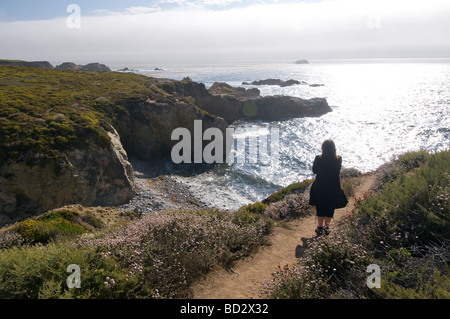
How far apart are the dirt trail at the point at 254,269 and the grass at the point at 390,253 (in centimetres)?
52

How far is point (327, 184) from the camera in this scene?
7504mm

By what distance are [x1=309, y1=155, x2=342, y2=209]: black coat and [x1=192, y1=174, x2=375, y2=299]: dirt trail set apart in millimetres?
1363

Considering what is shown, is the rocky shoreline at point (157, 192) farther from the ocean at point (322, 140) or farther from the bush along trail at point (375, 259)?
the bush along trail at point (375, 259)

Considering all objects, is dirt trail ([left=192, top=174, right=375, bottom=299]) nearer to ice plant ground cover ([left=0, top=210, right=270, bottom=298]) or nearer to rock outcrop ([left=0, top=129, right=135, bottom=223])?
ice plant ground cover ([left=0, top=210, right=270, bottom=298])

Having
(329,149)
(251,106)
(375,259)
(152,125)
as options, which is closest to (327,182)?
(329,149)

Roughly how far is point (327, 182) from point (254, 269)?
2.95 meters

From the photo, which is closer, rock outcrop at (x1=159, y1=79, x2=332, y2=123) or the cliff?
the cliff

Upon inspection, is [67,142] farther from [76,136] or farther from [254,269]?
[254,269]

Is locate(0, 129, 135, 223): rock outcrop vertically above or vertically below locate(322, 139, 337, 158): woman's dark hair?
below

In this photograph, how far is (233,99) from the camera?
5459cm

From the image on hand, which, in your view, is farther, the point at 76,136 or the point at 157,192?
the point at 157,192

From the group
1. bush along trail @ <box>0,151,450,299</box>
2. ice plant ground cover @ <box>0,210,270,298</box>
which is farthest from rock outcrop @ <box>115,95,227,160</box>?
ice plant ground cover @ <box>0,210,270,298</box>

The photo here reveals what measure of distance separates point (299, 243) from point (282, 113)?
51.2 metres

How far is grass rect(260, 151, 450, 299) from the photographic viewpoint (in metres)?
4.03
